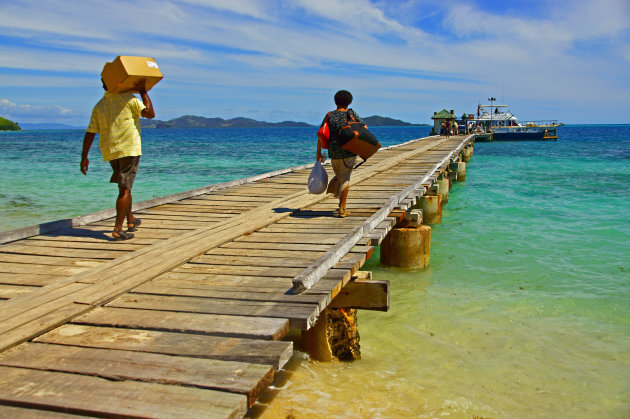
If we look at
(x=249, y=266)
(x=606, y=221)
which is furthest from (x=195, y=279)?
(x=606, y=221)

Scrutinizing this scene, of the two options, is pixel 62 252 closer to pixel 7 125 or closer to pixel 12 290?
pixel 12 290

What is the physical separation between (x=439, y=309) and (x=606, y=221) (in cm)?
913

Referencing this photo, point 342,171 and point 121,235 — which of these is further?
point 342,171

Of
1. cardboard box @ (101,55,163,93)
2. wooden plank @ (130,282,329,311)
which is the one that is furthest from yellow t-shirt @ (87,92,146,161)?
wooden plank @ (130,282,329,311)

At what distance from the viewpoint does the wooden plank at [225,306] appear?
319cm

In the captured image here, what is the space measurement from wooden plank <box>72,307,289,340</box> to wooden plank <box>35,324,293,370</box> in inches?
2.2

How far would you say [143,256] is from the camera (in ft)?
15.1

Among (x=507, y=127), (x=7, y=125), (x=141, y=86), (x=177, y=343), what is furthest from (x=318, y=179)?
(x=7, y=125)

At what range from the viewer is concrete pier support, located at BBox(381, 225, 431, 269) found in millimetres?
7883

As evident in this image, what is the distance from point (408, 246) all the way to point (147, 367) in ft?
19.2

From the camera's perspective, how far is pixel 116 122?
16.6ft

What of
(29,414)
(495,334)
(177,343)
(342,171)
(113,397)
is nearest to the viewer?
(29,414)

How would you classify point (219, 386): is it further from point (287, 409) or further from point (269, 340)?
point (287, 409)

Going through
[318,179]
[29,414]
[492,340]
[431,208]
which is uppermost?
[318,179]
